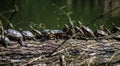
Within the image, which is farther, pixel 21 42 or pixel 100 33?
pixel 100 33

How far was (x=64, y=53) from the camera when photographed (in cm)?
559

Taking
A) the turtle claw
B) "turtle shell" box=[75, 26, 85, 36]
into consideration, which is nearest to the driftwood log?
the turtle claw

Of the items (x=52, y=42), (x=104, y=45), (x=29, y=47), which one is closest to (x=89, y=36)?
(x=104, y=45)

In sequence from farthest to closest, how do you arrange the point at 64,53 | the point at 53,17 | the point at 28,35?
1. the point at 53,17
2. the point at 28,35
3. the point at 64,53

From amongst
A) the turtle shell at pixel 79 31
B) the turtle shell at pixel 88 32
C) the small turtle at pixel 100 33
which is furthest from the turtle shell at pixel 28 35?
the small turtle at pixel 100 33

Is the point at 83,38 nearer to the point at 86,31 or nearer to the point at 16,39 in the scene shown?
the point at 86,31

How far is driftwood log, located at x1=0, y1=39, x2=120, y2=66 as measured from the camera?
18.0 feet

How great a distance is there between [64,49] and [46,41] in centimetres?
112

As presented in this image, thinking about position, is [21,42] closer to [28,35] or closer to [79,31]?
[28,35]

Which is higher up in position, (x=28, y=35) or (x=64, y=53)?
(x=28, y=35)

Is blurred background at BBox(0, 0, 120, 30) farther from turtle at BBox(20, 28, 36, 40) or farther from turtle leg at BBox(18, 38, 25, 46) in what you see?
turtle leg at BBox(18, 38, 25, 46)

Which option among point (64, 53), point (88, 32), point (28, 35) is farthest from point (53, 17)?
point (64, 53)

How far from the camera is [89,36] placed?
7352 mm

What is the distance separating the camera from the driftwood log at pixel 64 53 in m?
5.50
